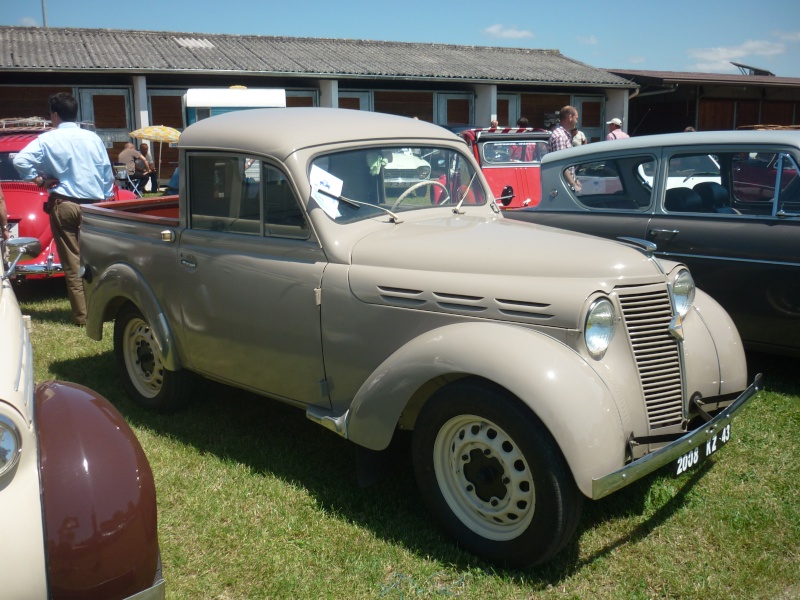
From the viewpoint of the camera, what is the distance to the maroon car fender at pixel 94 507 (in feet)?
6.89

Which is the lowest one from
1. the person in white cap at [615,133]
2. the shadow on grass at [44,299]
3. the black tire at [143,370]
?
the shadow on grass at [44,299]

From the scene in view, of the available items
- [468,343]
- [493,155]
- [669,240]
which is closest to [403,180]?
[468,343]

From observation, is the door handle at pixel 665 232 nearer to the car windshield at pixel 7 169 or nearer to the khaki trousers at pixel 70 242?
the khaki trousers at pixel 70 242

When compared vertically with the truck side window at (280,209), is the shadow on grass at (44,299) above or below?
below

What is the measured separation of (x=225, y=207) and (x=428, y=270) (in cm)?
141

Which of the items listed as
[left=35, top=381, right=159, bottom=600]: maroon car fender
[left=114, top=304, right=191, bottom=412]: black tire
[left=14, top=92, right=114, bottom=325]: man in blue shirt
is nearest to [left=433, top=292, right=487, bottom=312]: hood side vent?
[left=35, top=381, right=159, bottom=600]: maroon car fender

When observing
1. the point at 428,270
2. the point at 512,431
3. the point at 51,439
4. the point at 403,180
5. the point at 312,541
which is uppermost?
the point at 403,180

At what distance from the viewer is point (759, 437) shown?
4.20m

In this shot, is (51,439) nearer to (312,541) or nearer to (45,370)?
(312,541)

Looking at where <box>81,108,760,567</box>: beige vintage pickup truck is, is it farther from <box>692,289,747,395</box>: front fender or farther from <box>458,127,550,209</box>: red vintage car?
<box>458,127,550,209</box>: red vintage car

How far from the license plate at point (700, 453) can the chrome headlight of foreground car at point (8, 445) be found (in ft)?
7.88

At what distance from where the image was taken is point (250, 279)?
3.89 metres

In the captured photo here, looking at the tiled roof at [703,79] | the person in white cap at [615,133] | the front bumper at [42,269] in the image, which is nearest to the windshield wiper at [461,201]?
the front bumper at [42,269]

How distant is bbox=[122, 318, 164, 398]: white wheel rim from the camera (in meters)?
4.79
